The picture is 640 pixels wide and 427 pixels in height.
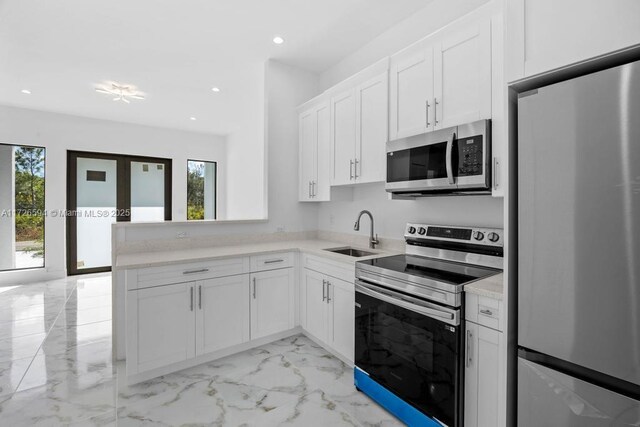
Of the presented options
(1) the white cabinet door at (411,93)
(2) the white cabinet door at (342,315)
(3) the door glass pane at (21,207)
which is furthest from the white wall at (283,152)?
(3) the door glass pane at (21,207)

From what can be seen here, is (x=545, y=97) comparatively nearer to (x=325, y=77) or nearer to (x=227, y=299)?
(x=227, y=299)

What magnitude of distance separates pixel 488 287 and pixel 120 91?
5.23 metres

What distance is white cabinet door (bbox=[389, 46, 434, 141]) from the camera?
6.91ft

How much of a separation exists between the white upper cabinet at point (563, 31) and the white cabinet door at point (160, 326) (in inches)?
98.3

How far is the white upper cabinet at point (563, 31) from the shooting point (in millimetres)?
1039

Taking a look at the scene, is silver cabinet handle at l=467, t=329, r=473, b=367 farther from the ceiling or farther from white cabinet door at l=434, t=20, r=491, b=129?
the ceiling

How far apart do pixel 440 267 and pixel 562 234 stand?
87 centimetres

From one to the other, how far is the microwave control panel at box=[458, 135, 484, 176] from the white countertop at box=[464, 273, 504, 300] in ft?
1.96

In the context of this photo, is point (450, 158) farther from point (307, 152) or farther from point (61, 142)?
point (61, 142)

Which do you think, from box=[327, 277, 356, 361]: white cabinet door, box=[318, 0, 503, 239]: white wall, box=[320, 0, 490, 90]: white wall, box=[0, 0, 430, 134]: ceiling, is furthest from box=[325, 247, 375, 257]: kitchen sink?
box=[0, 0, 430, 134]: ceiling

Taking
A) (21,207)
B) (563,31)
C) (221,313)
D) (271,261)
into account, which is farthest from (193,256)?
(21,207)

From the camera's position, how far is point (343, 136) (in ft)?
9.55

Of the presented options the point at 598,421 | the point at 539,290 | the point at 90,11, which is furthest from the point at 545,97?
the point at 90,11

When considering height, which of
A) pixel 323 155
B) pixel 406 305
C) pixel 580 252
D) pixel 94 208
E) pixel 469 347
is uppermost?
pixel 323 155
